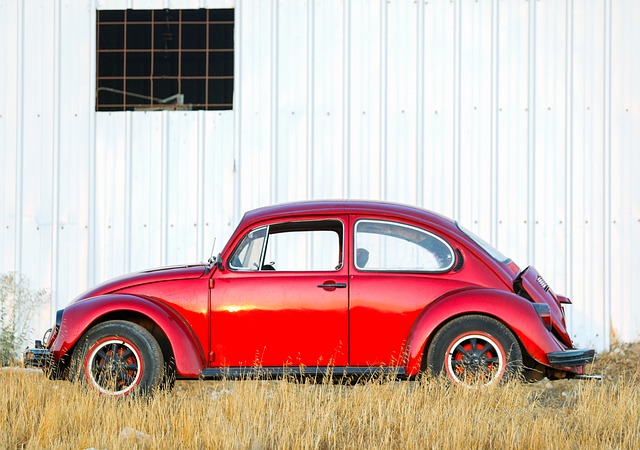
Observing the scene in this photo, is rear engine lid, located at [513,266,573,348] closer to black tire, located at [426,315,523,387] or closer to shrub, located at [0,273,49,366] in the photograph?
black tire, located at [426,315,523,387]

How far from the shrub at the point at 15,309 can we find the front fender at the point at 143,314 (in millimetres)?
3710

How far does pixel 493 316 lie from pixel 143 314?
2.60 m

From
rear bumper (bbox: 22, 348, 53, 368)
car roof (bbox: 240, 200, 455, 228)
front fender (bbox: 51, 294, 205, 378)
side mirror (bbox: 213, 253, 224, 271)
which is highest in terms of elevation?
car roof (bbox: 240, 200, 455, 228)

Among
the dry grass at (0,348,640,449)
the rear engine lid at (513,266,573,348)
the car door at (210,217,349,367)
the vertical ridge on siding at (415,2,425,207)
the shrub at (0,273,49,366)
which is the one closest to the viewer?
the dry grass at (0,348,640,449)

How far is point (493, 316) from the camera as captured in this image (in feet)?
23.1

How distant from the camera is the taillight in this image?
716 cm

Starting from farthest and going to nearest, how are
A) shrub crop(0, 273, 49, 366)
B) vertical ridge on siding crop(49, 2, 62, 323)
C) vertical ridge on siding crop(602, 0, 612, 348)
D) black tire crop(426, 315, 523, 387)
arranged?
vertical ridge on siding crop(49, 2, 62, 323)
shrub crop(0, 273, 49, 366)
vertical ridge on siding crop(602, 0, 612, 348)
black tire crop(426, 315, 523, 387)

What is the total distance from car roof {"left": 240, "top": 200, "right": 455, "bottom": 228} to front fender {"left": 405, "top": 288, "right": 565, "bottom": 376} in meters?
0.73

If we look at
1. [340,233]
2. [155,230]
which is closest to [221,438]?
[340,233]

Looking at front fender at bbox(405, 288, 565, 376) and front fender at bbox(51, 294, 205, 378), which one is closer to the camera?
front fender at bbox(405, 288, 565, 376)

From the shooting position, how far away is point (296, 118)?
11117mm

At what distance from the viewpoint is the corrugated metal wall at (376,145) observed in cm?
1091

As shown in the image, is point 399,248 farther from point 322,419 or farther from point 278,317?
point 322,419

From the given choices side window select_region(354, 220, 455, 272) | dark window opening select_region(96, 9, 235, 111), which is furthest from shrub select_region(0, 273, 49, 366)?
side window select_region(354, 220, 455, 272)
